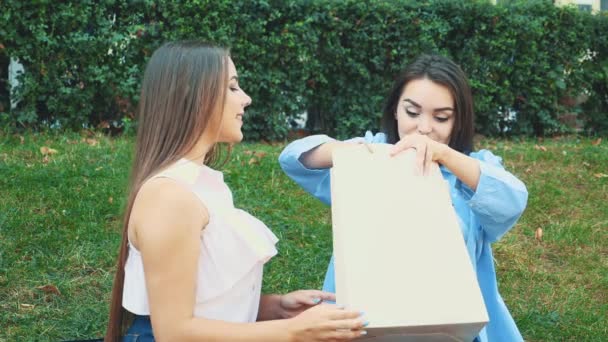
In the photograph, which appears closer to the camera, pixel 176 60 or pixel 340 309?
pixel 340 309

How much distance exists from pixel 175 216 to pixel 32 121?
4.97 meters

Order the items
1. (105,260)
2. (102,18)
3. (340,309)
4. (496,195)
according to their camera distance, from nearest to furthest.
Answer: (340,309) < (496,195) < (105,260) < (102,18)

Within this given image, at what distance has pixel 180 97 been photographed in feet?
6.17

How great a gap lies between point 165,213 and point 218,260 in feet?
0.64

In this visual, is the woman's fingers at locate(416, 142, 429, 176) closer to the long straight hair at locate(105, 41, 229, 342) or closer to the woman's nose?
the woman's nose

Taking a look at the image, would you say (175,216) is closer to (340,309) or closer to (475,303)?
(340,309)

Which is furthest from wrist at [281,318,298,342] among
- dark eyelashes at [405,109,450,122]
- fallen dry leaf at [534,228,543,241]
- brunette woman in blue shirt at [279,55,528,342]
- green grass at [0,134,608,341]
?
fallen dry leaf at [534,228,543,241]

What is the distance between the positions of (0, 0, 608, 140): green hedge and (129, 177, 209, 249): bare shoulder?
4692mm

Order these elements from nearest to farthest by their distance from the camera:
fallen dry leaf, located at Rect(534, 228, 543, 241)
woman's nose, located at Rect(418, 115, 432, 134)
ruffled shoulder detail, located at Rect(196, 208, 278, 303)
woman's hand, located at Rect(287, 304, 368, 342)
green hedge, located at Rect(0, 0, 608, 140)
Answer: woman's hand, located at Rect(287, 304, 368, 342) → ruffled shoulder detail, located at Rect(196, 208, 278, 303) → woman's nose, located at Rect(418, 115, 432, 134) → fallen dry leaf, located at Rect(534, 228, 543, 241) → green hedge, located at Rect(0, 0, 608, 140)

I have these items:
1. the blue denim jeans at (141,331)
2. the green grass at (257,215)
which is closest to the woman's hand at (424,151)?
the blue denim jeans at (141,331)

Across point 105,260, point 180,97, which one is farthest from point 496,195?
point 105,260

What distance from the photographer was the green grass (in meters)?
3.76

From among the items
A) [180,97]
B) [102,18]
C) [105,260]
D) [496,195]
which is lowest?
[105,260]

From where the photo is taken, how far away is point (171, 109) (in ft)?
6.18
